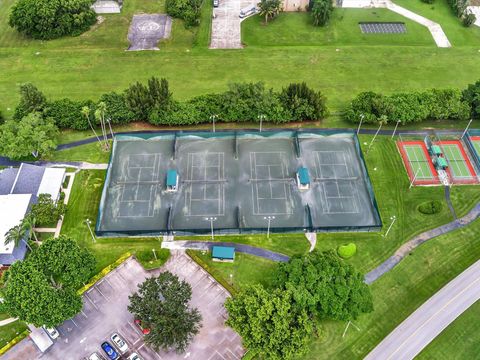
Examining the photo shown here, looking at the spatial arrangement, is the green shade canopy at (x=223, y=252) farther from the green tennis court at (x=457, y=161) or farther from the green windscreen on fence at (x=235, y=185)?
the green tennis court at (x=457, y=161)

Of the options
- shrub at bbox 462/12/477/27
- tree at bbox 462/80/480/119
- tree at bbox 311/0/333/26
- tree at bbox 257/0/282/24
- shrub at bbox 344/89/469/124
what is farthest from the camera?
shrub at bbox 462/12/477/27

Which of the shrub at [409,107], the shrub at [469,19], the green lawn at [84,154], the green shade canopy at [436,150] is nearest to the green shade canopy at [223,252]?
Result: the green lawn at [84,154]

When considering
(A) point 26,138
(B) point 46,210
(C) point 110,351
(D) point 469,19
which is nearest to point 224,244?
(C) point 110,351

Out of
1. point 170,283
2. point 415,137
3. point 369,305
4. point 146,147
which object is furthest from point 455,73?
point 170,283

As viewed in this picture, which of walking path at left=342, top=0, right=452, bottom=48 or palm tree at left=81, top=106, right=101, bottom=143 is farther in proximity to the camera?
walking path at left=342, top=0, right=452, bottom=48

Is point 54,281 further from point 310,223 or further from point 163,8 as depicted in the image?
point 163,8

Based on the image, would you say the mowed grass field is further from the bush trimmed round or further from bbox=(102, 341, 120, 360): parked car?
bbox=(102, 341, 120, 360): parked car

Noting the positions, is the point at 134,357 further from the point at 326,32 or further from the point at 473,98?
Answer: the point at 326,32

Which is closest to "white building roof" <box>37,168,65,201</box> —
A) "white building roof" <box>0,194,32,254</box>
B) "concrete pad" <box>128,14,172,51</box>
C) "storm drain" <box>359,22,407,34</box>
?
"white building roof" <box>0,194,32,254</box>
